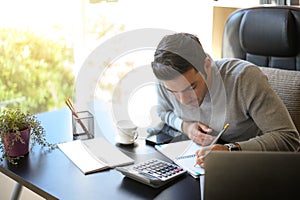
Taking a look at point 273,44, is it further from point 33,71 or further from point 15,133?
point 33,71

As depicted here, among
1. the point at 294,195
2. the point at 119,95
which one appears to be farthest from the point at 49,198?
the point at 294,195

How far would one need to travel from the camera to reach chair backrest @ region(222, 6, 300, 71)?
180cm

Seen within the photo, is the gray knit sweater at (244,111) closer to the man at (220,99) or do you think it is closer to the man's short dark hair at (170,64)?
the man at (220,99)

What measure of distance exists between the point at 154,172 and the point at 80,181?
232mm

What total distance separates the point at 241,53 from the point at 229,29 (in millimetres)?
135

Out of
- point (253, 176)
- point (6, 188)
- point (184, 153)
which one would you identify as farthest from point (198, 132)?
point (6, 188)

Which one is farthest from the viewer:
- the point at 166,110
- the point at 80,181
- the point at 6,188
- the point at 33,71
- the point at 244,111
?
the point at 33,71

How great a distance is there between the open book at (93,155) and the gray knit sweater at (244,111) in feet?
1.09

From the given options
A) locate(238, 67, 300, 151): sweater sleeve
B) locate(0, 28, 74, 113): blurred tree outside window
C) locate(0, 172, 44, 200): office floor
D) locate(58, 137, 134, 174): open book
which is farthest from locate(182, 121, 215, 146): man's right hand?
locate(0, 28, 74, 113): blurred tree outside window

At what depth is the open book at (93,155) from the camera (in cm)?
135

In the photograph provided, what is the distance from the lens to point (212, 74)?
1.56 m

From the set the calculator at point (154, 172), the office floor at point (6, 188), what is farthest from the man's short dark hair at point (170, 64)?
the office floor at point (6, 188)

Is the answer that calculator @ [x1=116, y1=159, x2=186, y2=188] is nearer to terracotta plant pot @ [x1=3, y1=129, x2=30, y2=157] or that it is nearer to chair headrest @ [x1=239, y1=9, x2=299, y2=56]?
terracotta plant pot @ [x1=3, y1=129, x2=30, y2=157]

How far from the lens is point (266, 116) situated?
1.42 metres
